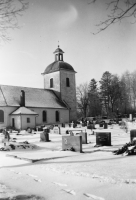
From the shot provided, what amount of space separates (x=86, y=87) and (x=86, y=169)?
63.1m

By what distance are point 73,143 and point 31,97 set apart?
32072mm

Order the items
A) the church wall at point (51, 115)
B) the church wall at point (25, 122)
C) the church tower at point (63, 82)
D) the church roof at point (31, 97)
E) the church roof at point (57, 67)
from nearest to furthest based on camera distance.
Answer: the church wall at point (25, 122) → the church roof at point (31, 97) → the church wall at point (51, 115) → the church tower at point (63, 82) → the church roof at point (57, 67)

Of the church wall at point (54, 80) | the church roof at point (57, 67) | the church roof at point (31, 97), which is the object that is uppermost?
the church roof at point (57, 67)

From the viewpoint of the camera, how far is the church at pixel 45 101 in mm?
35500

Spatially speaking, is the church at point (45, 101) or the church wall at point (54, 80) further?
the church wall at point (54, 80)

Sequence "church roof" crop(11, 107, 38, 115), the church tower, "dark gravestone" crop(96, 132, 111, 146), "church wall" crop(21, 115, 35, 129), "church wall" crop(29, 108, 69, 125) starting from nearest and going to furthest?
"dark gravestone" crop(96, 132, 111, 146) → "church wall" crop(21, 115, 35, 129) → "church roof" crop(11, 107, 38, 115) → "church wall" crop(29, 108, 69, 125) → the church tower

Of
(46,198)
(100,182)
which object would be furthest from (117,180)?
A: (46,198)

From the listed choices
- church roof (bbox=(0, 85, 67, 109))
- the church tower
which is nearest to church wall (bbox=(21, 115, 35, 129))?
church roof (bbox=(0, 85, 67, 109))

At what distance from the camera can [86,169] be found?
593 cm

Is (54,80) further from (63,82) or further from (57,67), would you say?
(57,67)

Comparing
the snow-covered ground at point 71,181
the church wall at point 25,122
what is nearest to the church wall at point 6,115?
the church wall at point 25,122

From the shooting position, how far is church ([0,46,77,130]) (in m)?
35.5

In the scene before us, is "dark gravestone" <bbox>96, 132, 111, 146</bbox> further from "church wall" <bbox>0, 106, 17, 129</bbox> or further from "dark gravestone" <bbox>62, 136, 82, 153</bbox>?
"church wall" <bbox>0, 106, 17, 129</bbox>

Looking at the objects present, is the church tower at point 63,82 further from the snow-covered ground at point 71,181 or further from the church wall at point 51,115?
the snow-covered ground at point 71,181
